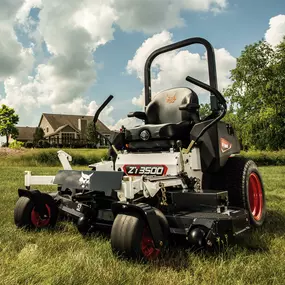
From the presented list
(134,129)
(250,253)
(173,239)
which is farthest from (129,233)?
(134,129)

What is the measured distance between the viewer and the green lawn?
2.71 metres

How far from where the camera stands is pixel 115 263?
297 centimetres

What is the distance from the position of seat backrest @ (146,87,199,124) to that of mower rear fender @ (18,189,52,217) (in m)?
1.83

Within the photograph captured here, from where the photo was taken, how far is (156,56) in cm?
575

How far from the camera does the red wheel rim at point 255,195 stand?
4.86m

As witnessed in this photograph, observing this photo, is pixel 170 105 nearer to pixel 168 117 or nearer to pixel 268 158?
pixel 168 117

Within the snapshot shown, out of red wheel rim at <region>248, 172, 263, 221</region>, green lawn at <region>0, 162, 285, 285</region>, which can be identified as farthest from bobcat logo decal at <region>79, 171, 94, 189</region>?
red wheel rim at <region>248, 172, 263, 221</region>

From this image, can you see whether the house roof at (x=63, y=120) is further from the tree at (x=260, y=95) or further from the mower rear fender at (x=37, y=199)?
the mower rear fender at (x=37, y=199)

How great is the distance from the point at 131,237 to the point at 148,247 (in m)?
0.29

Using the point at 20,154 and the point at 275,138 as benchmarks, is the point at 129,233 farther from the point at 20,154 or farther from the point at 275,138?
the point at 275,138

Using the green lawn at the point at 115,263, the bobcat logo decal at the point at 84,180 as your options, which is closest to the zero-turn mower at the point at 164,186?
the bobcat logo decal at the point at 84,180

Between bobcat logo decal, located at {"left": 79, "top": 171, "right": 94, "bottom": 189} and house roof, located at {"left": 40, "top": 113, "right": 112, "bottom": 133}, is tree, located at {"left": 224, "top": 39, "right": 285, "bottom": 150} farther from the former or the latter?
house roof, located at {"left": 40, "top": 113, "right": 112, "bottom": 133}

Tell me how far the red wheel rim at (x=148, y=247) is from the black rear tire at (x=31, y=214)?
158cm

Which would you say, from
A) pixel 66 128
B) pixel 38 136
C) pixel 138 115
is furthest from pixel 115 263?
pixel 66 128
